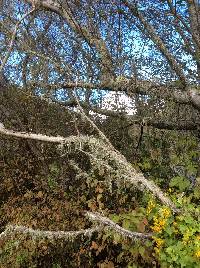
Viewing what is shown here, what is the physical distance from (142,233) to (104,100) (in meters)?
4.54

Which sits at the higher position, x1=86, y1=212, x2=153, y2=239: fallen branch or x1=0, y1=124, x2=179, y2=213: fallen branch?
x1=0, y1=124, x2=179, y2=213: fallen branch

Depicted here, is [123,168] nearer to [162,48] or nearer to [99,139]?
[99,139]

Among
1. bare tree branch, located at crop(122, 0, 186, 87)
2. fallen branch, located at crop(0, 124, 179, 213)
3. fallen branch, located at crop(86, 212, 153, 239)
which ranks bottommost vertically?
Answer: fallen branch, located at crop(86, 212, 153, 239)

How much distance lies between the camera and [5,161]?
8.23m

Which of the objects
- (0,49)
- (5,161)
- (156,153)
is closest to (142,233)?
(156,153)

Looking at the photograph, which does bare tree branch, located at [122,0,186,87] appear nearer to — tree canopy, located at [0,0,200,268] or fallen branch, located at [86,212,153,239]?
tree canopy, located at [0,0,200,268]

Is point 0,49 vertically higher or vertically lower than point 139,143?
higher

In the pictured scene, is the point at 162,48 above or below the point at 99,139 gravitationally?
above

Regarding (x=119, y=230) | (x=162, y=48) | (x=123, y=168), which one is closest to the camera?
(x=119, y=230)

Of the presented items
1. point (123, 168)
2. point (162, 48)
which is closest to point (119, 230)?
point (123, 168)

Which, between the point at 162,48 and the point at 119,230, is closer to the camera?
the point at 119,230

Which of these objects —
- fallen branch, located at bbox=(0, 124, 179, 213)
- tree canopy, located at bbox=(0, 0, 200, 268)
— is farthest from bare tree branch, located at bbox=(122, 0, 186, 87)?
fallen branch, located at bbox=(0, 124, 179, 213)

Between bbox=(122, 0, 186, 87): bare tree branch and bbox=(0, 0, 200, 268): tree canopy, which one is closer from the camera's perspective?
bbox=(0, 0, 200, 268): tree canopy

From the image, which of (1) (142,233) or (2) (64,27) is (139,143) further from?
(2) (64,27)
